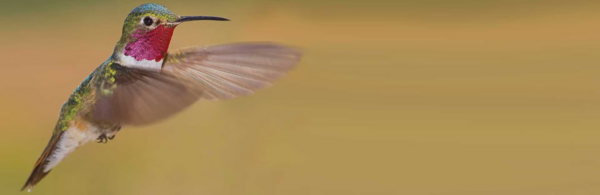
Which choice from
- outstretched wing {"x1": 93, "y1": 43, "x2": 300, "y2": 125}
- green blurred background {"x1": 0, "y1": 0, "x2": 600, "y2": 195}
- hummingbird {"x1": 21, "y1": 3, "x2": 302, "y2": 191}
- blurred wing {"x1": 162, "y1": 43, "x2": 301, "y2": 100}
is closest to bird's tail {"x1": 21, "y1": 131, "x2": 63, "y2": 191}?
hummingbird {"x1": 21, "y1": 3, "x2": 302, "y2": 191}

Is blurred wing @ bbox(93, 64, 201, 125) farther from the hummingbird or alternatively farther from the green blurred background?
the green blurred background

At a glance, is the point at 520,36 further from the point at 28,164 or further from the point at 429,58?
the point at 28,164

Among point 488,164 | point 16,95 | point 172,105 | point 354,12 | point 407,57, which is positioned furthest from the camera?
point 16,95

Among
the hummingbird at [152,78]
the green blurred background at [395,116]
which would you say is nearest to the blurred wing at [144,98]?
the hummingbird at [152,78]

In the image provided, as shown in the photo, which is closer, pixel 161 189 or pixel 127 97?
pixel 127 97

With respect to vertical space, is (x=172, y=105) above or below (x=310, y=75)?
below

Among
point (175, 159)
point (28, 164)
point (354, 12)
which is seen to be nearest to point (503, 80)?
point (354, 12)

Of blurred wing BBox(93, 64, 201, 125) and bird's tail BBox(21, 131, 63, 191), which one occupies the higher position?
blurred wing BBox(93, 64, 201, 125)

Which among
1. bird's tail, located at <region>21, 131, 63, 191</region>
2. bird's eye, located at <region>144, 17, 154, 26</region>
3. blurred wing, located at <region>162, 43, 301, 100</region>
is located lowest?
bird's tail, located at <region>21, 131, 63, 191</region>

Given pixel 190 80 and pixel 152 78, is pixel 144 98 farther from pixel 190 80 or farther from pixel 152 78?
pixel 190 80
